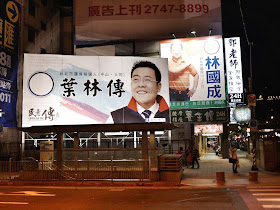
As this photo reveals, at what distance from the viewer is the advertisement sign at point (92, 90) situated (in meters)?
20.1

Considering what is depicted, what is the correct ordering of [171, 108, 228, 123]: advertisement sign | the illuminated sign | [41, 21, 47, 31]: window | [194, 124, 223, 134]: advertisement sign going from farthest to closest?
[41, 21, 47, 31]: window < [194, 124, 223, 134]: advertisement sign < [171, 108, 228, 123]: advertisement sign < the illuminated sign

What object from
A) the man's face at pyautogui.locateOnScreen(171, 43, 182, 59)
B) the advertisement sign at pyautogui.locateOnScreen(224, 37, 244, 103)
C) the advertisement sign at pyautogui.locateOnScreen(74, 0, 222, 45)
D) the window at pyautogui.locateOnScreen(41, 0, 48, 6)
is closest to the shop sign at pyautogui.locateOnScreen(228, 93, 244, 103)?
the advertisement sign at pyautogui.locateOnScreen(224, 37, 244, 103)

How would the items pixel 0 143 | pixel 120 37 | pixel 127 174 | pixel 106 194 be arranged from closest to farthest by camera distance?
pixel 106 194
pixel 127 174
pixel 0 143
pixel 120 37

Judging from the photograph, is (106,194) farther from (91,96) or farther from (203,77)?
(203,77)

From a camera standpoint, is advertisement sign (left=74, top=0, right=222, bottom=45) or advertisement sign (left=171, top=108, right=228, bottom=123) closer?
advertisement sign (left=171, top=108, right=228, bottom=123)

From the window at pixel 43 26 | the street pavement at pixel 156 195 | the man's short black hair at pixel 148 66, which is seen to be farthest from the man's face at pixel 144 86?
the window at pixel 43 26

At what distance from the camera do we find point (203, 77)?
28766 millimetres

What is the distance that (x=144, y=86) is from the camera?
70.3 ft

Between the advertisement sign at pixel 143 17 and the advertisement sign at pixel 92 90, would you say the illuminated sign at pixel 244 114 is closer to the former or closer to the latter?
the advertisement sign at pixel 92 90

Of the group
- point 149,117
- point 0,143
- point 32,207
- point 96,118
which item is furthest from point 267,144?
point 0,143

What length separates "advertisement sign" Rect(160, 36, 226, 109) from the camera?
28516mm

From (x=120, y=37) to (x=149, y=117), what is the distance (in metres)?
14.2

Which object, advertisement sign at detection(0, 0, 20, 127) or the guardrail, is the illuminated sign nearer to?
the guardrail

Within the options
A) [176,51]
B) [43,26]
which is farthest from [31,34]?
[176,51]
